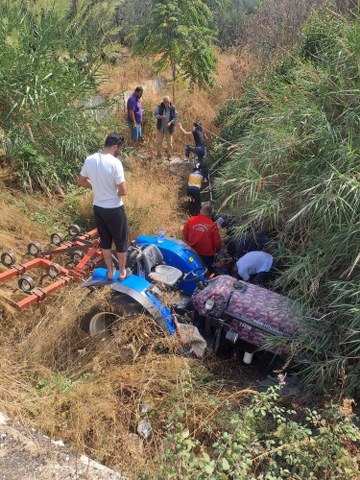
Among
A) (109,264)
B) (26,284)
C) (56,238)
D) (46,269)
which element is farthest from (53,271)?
(109,264)

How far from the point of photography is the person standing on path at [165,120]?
28.1 ft

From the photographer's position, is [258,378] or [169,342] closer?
[169,342]

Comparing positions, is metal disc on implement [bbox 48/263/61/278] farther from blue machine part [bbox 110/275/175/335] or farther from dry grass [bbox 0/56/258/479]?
blue machine part [bbox 110/275/175/335]

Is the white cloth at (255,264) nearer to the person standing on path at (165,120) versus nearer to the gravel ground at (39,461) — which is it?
the gravel ground at (39,461)

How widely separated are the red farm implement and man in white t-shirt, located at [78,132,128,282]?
2.36 ft

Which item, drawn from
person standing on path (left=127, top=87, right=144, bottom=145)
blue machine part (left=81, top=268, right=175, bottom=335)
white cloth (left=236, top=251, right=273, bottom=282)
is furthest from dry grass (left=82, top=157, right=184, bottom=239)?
blue machine part (left=81, top=268, right=175, bottom=335)

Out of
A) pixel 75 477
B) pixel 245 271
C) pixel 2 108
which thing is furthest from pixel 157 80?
pixel 75 477

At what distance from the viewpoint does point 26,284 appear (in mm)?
4305

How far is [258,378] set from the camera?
13.0 ft

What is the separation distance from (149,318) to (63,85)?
15.8ft

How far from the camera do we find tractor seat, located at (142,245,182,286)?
4203mm

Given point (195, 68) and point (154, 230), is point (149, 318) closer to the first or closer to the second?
point (154, 230)

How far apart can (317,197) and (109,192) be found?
197 centimetres

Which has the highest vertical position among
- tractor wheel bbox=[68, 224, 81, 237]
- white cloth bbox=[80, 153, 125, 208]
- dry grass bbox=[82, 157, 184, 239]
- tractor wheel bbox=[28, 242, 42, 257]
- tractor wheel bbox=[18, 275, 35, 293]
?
white cloth bbox=[80, 153, 125, 208]
